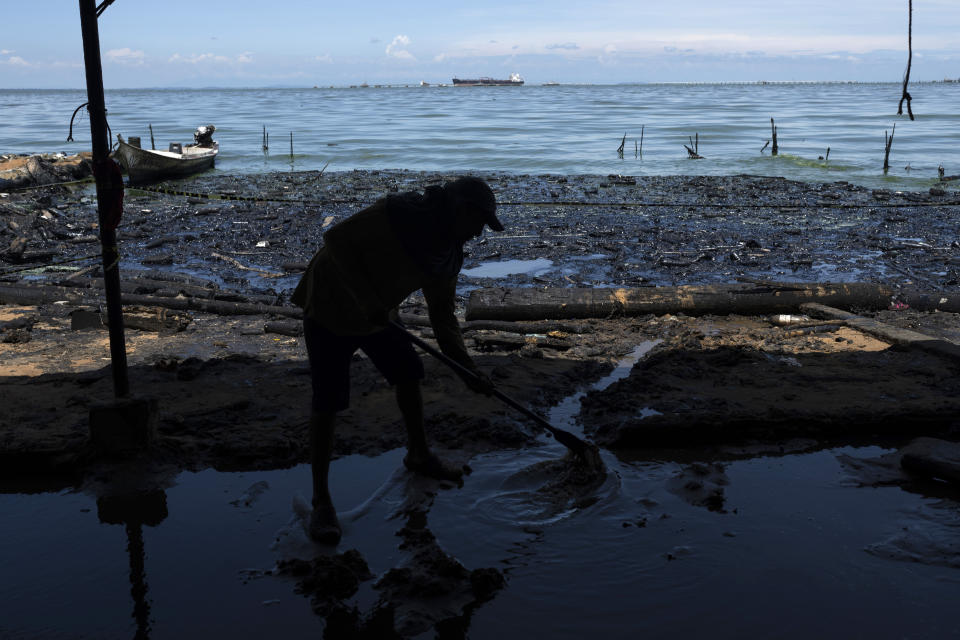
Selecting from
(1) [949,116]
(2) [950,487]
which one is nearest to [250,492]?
(2) [950,487]

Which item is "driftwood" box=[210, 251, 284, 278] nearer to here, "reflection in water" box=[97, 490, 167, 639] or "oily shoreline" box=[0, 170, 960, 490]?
"oily shoreline" box=[0, 170, 960, 490]

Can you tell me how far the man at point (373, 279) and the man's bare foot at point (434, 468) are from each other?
2.14 feet

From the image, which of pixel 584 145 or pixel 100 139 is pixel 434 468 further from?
pixel 584 145

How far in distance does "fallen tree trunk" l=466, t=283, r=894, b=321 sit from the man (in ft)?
12.6

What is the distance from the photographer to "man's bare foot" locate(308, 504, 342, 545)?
3443mm

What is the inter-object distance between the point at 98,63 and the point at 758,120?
181 feet

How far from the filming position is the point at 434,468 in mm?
4098

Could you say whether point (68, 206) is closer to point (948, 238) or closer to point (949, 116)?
point (948, 238)

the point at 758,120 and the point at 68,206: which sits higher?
the point at 758,120

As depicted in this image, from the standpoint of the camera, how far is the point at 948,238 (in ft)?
41.8

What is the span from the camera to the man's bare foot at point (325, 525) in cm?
344

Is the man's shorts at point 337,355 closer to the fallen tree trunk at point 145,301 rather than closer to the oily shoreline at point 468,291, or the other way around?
the oily shoreline at point 468,291

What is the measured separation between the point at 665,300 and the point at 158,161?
1979cm

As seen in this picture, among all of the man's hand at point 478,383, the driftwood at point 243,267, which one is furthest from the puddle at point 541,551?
the driftwood at point 243,267
